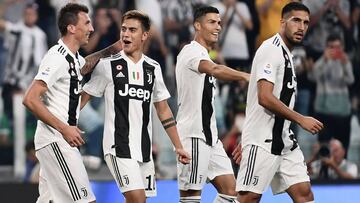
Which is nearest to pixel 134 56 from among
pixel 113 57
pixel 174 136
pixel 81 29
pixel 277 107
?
pixel 113 57

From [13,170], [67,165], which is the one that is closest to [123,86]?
[67,165]

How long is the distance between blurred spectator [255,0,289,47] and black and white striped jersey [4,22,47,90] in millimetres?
2615

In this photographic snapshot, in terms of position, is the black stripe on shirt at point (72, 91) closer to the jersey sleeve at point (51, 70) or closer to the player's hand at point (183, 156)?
the jersey sleeve at point (51, 70)

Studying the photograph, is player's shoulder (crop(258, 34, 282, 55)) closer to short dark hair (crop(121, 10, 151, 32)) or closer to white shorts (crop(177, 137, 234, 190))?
short dark hair (crop(121, 10, 151, 32))

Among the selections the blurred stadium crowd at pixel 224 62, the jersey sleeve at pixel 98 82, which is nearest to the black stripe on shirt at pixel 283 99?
the jersey sleeve at pixel 98 82

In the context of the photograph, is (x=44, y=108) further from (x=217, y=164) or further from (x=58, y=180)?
(x=217, y=164)

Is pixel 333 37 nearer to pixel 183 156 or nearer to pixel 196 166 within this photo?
pixel 196 166

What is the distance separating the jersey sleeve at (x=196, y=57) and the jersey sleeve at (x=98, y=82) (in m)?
1.05

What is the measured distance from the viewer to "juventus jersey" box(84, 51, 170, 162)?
27.2 ft

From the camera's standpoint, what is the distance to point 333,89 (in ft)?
41.3

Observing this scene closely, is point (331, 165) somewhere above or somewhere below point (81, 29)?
below

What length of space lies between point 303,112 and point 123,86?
4646 mm

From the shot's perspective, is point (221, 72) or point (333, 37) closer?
point (221, 72)

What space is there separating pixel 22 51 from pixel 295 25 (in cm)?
449
